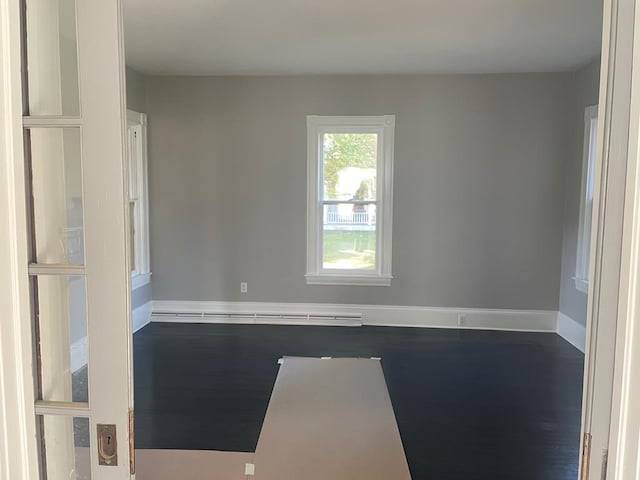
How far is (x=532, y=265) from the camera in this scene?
5.00 m

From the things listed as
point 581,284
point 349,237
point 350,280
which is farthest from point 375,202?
point 581,284

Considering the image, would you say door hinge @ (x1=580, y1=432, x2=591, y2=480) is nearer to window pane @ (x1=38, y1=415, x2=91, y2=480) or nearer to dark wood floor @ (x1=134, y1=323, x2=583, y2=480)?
window pane @ (x1=38, y1=415, x2=91, y2=480)

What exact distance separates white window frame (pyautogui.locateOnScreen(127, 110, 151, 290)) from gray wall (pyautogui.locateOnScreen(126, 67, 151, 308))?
7 cm

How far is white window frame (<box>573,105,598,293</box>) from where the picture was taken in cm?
432

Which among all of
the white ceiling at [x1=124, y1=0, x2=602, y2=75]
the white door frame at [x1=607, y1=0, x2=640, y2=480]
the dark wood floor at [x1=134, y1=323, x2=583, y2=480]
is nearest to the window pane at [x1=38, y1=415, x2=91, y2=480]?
the white door frame at [x1=607, y1=0, x2=640, y2=480]

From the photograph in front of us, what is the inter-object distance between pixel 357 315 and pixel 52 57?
450cm

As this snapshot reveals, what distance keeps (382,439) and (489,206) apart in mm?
3444

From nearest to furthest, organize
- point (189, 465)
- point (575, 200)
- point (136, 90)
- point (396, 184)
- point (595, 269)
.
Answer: point (595, 269) → point (189, 465) → point (575, 200) → point (136, 90) → point (396, 184)

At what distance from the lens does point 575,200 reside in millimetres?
4668

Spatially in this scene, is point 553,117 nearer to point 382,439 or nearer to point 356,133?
point 356,133

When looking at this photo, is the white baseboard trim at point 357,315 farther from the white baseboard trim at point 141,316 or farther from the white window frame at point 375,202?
the white window frame at point 375,202

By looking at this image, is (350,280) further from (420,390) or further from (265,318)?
(420,390)

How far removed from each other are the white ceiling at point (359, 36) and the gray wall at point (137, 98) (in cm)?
11

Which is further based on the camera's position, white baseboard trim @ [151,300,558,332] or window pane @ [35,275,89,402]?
white baseboard trim @ [151,300,558,332]
